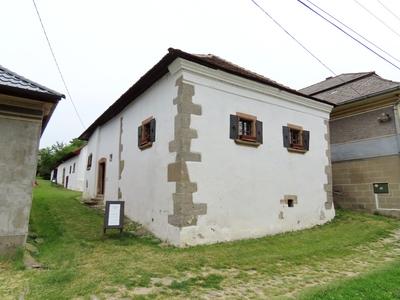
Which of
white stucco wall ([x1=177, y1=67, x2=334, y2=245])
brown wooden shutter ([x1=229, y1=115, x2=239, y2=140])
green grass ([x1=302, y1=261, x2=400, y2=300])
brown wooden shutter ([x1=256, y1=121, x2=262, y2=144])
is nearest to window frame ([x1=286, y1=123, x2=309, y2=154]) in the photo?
white stucco wall ([x1=177, y1=67, x2=334, y2=245])

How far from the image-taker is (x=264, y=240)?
778cm

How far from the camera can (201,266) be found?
545 centimetres

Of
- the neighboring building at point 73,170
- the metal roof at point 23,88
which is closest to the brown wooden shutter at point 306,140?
the metal roof at point 23,88

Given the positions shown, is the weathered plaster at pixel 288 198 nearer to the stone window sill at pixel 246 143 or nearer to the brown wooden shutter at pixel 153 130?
the stone window sill at pixel 246 143

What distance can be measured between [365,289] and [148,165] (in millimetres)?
6019

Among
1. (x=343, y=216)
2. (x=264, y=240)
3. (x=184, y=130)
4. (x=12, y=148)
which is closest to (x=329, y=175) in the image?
(x=343, y=216)

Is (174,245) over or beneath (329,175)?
beneath

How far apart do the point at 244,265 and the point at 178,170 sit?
2.61m

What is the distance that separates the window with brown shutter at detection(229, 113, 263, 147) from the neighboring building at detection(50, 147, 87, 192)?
53.2 ft

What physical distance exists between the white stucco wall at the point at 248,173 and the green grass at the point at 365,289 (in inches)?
128

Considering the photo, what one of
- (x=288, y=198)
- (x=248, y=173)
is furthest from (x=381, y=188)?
(x=248, y=173)

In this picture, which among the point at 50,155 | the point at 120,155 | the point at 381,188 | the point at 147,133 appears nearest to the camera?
the point at 147,133

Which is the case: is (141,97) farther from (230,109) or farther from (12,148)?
(12,148)

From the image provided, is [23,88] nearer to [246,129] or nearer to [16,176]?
[16,176]
